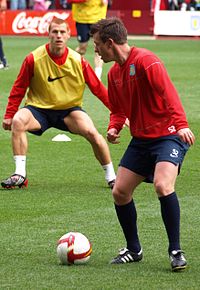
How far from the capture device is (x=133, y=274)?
7.76 metres

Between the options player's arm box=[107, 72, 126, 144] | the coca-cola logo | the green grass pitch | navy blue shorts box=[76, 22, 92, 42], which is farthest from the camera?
the coca-cola logo

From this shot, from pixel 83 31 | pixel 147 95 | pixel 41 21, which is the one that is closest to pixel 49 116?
pixel 147 95

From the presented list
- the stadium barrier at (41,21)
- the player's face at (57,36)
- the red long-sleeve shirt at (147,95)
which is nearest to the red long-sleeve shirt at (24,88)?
the player's face at (57,36)

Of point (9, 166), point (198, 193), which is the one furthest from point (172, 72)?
point (198, 193)

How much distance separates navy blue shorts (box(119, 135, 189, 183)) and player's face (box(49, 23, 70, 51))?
3559 mm

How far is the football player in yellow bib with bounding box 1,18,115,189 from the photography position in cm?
1152

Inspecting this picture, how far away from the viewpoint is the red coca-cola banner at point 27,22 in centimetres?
3781

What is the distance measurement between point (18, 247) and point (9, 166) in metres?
4.41

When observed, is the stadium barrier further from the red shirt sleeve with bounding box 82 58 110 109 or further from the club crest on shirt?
the club crest on shirt

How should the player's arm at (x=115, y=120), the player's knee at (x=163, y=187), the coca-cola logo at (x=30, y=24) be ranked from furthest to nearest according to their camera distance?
1. the coca-cola logo at (x=30, y=24)
2. the player's arm at (x=115, y=120)
3. the player's knee at (x=163, y=187)

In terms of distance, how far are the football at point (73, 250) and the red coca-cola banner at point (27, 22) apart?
29.8 metres

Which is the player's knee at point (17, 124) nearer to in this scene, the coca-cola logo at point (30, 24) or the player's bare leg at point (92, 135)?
the player's bare leg at point (92, 135)

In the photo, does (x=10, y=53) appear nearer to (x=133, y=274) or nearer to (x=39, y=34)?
(x=39, y=34)

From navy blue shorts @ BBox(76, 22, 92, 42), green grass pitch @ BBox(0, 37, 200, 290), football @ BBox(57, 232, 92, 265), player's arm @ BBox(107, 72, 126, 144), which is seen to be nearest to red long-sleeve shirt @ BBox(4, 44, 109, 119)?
green grass pitch @ BBox(0, 37, 200, 290)
